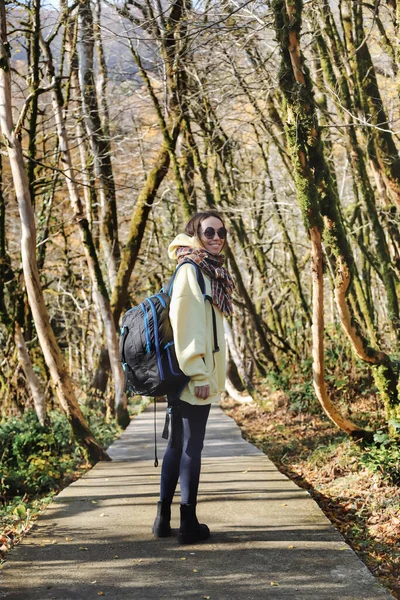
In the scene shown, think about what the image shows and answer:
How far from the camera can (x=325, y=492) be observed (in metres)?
6.19

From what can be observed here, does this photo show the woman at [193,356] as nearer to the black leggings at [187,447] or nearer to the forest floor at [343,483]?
the black leggings at [187,447]

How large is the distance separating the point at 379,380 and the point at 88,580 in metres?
3.34

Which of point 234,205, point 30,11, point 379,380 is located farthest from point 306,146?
point 234,205

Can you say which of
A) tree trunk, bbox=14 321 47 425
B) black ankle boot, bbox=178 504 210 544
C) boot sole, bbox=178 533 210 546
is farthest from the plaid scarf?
tree trunk, bbox=14 321 47 425

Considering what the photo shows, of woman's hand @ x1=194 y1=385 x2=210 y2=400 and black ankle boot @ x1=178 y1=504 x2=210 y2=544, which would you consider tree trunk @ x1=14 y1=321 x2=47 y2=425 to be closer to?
black ankle boot @ x1=178 y1=504 x2=210 y2=544

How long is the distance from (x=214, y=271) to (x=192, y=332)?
0.46m

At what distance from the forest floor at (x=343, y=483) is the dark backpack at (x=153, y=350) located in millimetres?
1665

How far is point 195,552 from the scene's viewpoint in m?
4.17

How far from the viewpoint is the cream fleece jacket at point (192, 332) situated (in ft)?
13.5

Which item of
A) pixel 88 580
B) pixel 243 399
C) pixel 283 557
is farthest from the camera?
pixel 243 399

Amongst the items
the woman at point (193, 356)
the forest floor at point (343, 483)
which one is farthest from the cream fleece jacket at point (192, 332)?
the forest floor at point (343, 483)

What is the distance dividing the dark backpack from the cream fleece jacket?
6 centimetres

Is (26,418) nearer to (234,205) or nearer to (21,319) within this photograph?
(21,319)

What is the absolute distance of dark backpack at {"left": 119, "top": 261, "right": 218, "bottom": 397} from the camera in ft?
13.9
